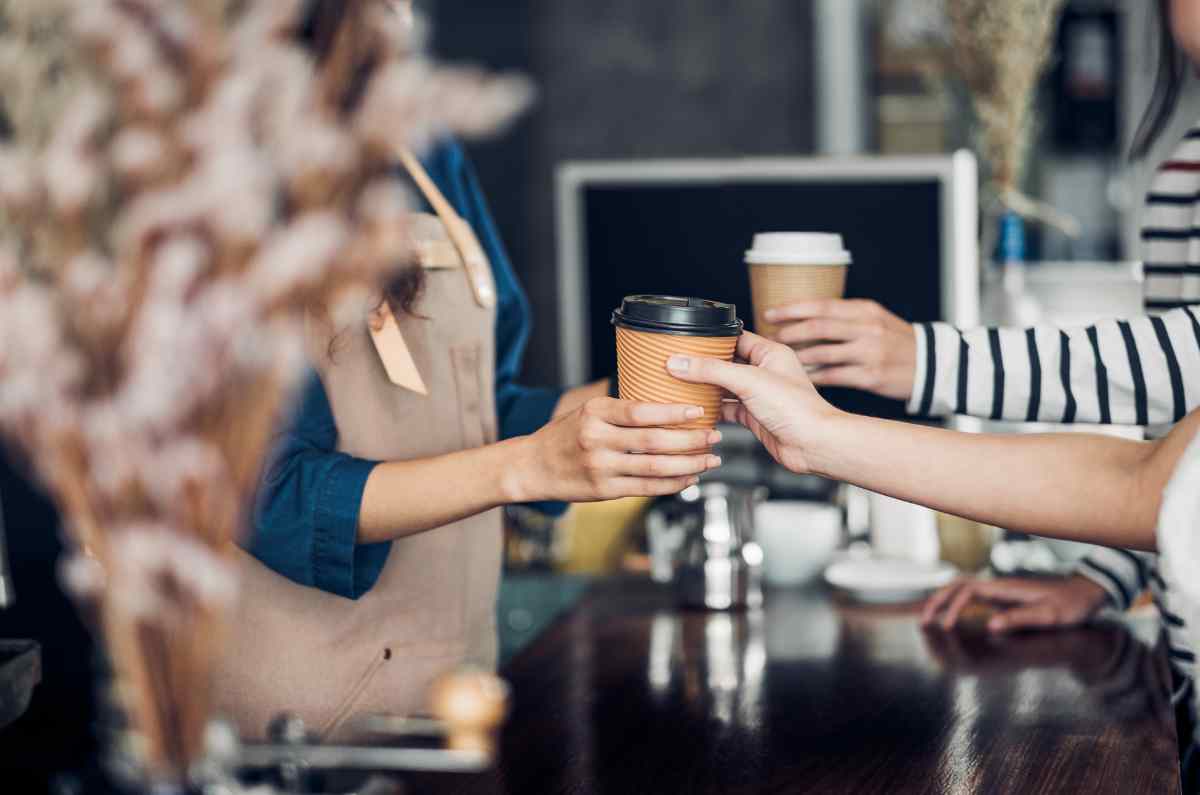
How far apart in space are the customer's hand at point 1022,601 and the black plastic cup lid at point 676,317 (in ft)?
2.31

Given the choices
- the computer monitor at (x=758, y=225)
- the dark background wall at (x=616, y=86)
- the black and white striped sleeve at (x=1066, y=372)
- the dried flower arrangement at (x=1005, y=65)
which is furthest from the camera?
the dark background wall at (x=616, y=86)

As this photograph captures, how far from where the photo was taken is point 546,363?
3.89 meters

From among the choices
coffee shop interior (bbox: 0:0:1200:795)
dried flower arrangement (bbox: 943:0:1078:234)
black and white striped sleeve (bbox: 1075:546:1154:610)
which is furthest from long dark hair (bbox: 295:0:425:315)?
dried flower arrangement (bbox: 943:0:1078:234)

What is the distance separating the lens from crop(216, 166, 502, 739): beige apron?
1239 mm

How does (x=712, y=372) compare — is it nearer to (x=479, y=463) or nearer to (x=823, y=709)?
(x=479, y=463)

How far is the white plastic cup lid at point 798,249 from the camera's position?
127 centimetres

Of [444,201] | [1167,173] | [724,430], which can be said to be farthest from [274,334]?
[724,430]

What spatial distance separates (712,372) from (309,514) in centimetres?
39

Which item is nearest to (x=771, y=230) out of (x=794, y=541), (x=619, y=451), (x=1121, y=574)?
(x=794, y=541)

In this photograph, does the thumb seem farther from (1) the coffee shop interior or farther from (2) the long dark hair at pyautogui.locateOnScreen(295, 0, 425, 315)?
(2) the long dark hair at pyautogui.locateOnScreen(295, 0, 425, 315)

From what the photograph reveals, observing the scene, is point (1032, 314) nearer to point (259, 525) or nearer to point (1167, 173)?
point (1167, 173)

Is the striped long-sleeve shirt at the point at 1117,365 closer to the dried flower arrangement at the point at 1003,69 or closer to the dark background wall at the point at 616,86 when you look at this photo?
the dried flower arrangement at the point at 1003,69

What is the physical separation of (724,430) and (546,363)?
6.01ft

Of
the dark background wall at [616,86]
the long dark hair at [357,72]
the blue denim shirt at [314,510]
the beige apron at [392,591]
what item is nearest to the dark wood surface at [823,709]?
the beige apron at [392,591]
